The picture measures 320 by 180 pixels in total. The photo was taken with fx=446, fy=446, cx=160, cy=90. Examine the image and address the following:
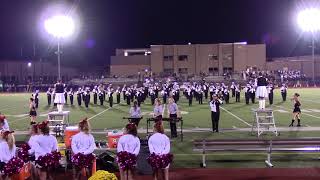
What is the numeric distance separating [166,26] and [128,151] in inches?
2798

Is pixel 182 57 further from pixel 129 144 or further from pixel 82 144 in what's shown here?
pixel 129 144

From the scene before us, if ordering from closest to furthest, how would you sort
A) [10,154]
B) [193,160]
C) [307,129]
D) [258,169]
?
1. [10,154]
2. [258,169]
3. [193,160]
4. [307,129]

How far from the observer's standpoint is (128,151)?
827 centimetres

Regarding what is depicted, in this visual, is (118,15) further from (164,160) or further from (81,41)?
(164,160)

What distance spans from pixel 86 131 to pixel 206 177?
3110 mm

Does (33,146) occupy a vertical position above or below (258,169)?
above

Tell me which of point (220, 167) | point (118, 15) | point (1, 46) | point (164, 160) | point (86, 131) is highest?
point (118, 15)

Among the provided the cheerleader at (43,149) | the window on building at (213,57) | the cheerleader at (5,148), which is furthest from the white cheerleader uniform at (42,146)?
the window on building at (213,57)

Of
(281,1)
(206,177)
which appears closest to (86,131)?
(206,177)

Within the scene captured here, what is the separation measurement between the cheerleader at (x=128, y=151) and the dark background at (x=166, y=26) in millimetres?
65238

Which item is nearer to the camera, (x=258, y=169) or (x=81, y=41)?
(x=258, y=169)

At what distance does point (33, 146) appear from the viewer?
8.48 metres

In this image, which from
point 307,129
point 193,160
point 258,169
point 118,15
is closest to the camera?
point 258,169

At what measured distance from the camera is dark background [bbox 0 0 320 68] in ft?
240
